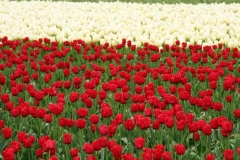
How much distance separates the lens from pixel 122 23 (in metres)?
11.1

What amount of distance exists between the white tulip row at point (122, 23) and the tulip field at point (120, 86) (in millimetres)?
31

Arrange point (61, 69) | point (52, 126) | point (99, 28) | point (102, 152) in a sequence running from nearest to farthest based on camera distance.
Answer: point (102, 152)
point (52, 126)
point (61, 69)
point (99, 28)

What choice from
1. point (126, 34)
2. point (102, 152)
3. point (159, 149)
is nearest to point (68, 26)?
point (126, 34)

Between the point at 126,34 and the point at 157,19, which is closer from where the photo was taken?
the point at 126,34

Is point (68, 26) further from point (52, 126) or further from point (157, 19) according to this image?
point (52, 126)

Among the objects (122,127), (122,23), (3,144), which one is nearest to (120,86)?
(122,127)

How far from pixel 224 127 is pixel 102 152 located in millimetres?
1002

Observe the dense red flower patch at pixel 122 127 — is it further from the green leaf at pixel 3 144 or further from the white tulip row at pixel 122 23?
the white tulip row at pixel 122 23

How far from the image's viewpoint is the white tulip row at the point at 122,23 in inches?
370

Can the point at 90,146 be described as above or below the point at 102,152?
above

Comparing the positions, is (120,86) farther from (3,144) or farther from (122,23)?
(122,23)

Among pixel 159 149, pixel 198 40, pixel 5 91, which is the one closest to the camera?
pixel 159 149

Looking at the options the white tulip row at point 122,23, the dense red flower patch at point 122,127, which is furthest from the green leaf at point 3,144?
the white tulip row at point 122,23

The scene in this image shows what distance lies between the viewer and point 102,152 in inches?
158
